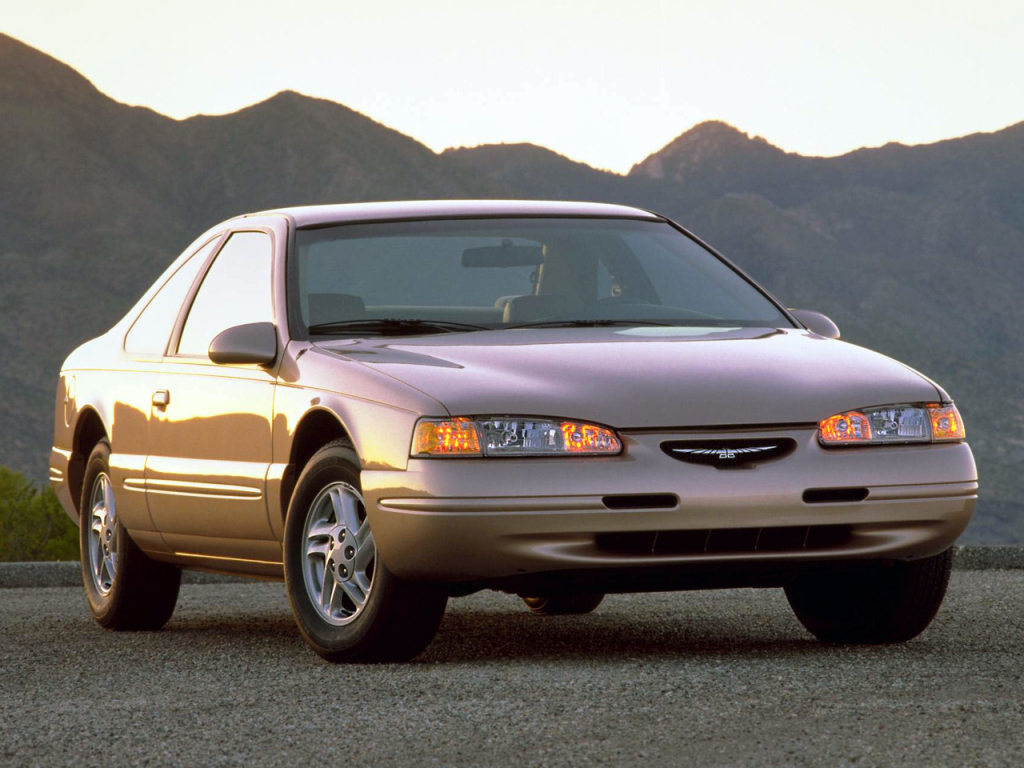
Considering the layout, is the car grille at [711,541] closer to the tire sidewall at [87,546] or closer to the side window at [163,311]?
the side window at [163,311]

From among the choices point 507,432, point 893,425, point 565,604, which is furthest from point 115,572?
point 893,425

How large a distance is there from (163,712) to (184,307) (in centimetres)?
295

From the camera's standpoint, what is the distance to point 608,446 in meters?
5.62

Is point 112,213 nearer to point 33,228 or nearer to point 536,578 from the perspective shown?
point 33,228

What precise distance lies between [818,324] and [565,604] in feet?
7.35

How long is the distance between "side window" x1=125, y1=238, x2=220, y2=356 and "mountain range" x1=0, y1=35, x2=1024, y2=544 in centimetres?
10947

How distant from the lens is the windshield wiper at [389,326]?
6.62 metres

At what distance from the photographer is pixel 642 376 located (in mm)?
5820

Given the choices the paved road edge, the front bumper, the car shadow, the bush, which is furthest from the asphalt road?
the bush

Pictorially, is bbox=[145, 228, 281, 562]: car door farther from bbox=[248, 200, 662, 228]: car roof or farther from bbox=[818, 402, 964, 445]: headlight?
bbox=[818, 402, 964, 445]: headlight

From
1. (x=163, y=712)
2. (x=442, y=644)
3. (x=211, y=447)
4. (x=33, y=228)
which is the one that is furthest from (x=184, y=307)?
(x=33, y=228)

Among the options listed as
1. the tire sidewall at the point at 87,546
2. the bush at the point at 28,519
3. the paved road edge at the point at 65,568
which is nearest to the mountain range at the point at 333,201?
the bush at the point at 28,519

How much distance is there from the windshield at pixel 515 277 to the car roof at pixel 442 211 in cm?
5

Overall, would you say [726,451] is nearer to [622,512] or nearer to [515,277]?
[622,512]
